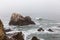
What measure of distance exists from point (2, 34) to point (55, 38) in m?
6.47

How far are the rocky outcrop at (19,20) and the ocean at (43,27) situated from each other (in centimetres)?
60

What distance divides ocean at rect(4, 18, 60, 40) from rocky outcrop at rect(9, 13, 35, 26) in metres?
0.60

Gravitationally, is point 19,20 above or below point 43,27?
above

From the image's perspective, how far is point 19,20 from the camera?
23.0m

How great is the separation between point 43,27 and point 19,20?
2905mm

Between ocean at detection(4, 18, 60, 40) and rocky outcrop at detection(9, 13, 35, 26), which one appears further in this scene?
rocky outcrop at detection(9, 13, 35, 26)

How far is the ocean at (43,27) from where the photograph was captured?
1663 cm

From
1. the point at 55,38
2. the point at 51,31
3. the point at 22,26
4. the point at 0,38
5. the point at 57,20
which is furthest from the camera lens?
the point at 57,20

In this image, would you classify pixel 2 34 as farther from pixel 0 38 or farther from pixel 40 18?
pixel 40 18

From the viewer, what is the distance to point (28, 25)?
2200 cm

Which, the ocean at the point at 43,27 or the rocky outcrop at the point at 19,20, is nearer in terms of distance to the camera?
the ocean at the point at 43,27

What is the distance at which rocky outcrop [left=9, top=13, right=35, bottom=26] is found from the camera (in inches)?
891

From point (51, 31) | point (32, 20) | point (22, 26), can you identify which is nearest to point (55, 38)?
point (51, 31)

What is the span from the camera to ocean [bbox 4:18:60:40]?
1663cm
